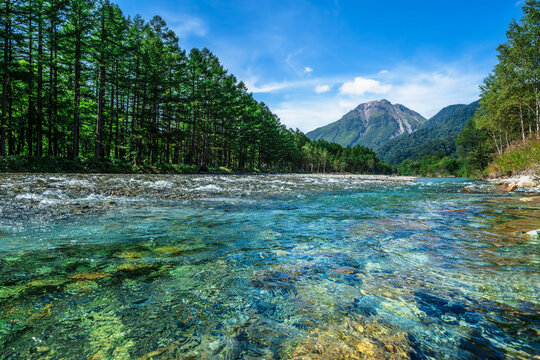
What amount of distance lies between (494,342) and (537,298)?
1361 mm

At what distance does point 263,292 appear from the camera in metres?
2.77

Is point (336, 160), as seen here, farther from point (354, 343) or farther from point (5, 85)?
point (354, 343)

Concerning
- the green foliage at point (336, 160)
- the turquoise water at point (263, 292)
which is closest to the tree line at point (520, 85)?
the turquoise water at point (263, 292)

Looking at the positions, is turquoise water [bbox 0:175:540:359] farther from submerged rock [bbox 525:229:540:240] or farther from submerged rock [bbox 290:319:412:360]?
submerged rock [bbox 525:229:540:240]

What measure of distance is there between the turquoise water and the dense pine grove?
19975 mm

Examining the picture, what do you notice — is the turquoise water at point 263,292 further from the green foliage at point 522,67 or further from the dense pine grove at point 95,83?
the green foliage at point 522,67

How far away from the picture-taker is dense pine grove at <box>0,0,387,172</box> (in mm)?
20812

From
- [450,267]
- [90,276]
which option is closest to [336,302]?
[450,267]

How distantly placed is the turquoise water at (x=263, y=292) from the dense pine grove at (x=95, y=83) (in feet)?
65.5

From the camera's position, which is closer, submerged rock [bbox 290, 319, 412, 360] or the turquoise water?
submerged rock [bbox 290, 319, 412, 360]

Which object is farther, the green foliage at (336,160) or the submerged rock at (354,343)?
the green foliage at (336,160)

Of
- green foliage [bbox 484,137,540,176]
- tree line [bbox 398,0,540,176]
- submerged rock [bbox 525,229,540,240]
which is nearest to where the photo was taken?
submerged rock [bbox 525,229,540,240]

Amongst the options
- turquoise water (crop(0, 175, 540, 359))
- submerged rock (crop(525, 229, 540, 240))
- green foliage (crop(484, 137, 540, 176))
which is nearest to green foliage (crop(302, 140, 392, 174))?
green foliage (crop(484, 137, 540, 176))

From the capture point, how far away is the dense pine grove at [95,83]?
819 inches
